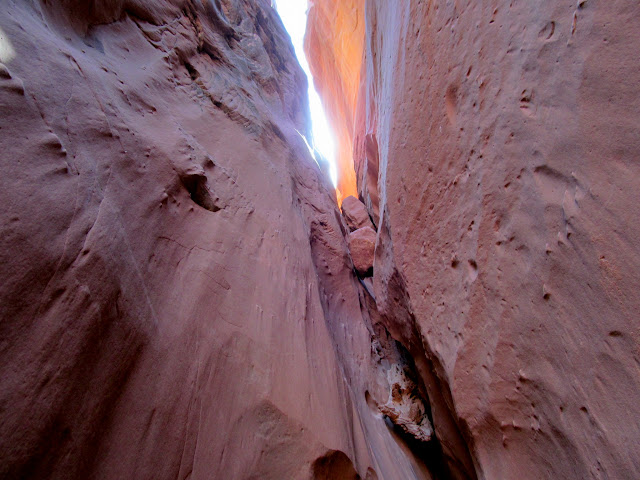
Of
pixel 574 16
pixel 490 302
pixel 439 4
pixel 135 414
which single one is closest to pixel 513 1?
pixel 574 16

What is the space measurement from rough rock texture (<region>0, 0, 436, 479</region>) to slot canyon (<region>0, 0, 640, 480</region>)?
0.01 m

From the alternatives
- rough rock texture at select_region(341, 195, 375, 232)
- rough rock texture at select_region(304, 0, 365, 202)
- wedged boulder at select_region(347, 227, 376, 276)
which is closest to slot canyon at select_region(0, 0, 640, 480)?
wedged boulder at select_region(347, 227, 376, 276)

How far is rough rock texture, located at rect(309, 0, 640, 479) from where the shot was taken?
1.17 meters

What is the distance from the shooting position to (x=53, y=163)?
1552 millimetres

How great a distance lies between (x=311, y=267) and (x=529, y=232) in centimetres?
207

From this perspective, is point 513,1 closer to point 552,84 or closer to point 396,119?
point 552,84

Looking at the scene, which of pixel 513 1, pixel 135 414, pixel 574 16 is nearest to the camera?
pixel 574 16

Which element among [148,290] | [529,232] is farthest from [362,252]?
[148,290]

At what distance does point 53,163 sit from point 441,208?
2492 mm

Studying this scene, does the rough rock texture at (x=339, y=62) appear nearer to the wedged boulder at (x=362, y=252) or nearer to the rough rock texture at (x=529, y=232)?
the wedged boulder at (x=362, y=252)

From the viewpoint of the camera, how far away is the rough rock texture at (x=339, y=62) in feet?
38.0

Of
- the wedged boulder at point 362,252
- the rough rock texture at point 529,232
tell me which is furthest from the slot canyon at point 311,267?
the wedged boulder at point 362,252

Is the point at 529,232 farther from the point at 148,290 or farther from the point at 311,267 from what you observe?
the point at 148,290

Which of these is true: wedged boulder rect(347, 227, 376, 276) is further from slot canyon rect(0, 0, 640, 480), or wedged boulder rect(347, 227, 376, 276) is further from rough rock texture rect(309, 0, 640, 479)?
Result: rough rock texture rect(309, 0, 640, 479)
